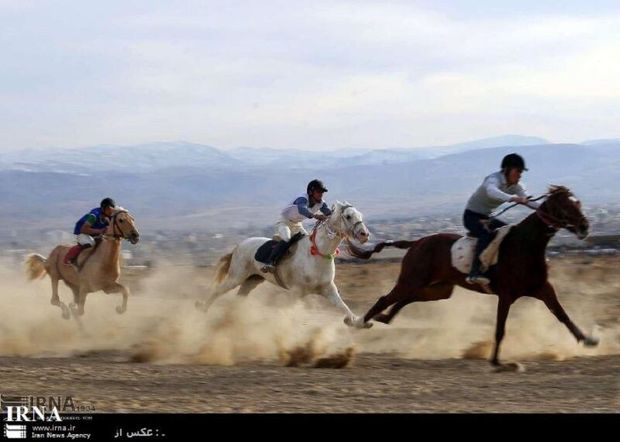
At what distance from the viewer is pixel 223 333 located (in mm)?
15352

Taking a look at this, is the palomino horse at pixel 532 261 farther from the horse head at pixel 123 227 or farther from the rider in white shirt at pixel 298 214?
the horse head at pixel 123 227

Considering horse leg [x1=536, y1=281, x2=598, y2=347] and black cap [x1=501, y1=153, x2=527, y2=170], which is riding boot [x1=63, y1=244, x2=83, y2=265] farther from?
horse leg [x1=536, y1=281, x2=598, y2=347]

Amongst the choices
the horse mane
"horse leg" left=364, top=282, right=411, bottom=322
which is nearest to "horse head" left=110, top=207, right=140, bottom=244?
"horse leg" left=364, top=282, right=411, bottom=322

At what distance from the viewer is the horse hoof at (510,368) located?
39.4 feet

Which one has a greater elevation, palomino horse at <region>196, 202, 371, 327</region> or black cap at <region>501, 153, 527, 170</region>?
black cap at <region>501, 153, 527, 170</region>

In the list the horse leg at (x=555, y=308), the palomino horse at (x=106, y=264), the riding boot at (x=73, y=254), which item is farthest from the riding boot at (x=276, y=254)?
the horse leg at (x=555, y=308)

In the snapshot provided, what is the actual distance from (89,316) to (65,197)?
175 meters

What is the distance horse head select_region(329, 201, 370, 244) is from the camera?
14.2 meters

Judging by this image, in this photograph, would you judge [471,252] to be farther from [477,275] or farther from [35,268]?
[35,268]

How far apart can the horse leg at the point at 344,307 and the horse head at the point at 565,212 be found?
287 cm

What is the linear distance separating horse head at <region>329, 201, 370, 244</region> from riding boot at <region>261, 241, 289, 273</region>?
1.18 meters

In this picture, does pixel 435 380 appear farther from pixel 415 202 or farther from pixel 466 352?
pixel 415 202

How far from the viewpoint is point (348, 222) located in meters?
14.4
